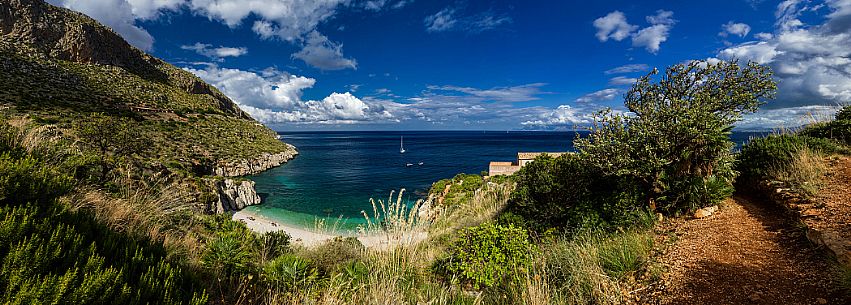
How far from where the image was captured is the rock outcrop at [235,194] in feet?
87.9

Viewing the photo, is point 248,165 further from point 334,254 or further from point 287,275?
point 287,275

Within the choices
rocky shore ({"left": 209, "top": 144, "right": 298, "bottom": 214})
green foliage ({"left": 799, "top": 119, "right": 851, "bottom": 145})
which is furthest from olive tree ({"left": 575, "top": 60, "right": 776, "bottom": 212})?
rocky shore ({"left": 209, "top": 144, "right": 298, "bottom": 214})

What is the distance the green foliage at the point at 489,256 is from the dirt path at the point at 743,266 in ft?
5.30

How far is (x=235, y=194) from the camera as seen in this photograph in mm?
28438

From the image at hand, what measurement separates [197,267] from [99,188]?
314 cm

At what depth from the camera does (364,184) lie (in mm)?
42812

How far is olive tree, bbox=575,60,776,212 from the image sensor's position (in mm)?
5926

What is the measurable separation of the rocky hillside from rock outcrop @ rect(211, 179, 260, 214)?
0.34 m

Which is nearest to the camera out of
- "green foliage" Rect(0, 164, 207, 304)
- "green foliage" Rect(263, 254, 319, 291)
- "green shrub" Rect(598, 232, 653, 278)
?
"green foliage" Rect(0, 164, 207, 304)

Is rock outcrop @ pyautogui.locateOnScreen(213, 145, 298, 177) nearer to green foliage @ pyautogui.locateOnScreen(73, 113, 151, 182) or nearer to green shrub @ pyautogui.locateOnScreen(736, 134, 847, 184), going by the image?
green foliage @ pyautogui.locateOnScreen(73, 113, 151, 182)

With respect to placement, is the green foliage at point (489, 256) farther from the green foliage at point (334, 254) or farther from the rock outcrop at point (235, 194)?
the rock outcrop at point (235, 194)

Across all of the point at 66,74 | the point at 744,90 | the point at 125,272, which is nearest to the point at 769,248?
the point at 744,90

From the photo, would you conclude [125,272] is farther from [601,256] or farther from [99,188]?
[601,256]

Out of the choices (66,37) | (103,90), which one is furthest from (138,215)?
(66,37)
